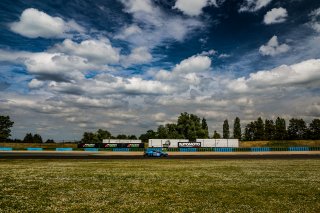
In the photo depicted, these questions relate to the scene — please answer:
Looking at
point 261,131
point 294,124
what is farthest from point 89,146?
point 294,124

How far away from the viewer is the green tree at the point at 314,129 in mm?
177350

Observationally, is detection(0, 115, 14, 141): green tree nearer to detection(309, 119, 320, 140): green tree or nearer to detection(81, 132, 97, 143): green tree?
detection(81, 132, 97, 143): green tree

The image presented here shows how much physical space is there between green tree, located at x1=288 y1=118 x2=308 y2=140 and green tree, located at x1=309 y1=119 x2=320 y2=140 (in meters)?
3.60

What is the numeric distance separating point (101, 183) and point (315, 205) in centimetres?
1153

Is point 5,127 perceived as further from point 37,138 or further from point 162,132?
point 162,132

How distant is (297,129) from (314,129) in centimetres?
1031

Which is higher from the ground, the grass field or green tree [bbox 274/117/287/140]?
green tree [bbox 274/117/287/140]

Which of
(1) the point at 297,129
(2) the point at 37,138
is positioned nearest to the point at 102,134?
(2) the point at 37,138

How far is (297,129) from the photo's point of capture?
18650 centimetres

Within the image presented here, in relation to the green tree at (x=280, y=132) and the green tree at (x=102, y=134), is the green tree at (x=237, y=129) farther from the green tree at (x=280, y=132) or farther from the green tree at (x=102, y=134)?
the green tree at (x=102, y=134)

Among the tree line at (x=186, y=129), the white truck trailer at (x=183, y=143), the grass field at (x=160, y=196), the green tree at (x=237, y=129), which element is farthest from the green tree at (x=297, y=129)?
the grass field at (x=160, y=196)

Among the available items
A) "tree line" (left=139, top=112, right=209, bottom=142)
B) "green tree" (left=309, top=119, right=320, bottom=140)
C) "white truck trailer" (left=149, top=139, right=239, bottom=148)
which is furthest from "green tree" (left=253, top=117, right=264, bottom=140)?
"white truck trailer" (left=149, top=139, right=239, bottom=148)

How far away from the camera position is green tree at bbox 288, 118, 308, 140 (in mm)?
184500

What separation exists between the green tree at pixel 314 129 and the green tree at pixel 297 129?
360 cm
